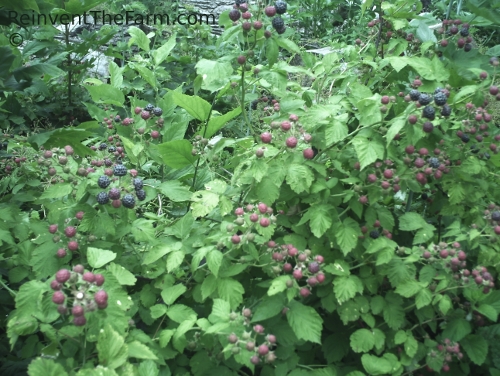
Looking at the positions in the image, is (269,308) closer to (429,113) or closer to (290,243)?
(290,243)

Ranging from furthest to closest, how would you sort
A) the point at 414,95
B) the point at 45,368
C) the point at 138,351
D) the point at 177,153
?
the point at 177,153, the point at 414,95, the point at 138,351, the point at 45,368

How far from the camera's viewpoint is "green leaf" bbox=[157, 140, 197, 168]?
2141mm

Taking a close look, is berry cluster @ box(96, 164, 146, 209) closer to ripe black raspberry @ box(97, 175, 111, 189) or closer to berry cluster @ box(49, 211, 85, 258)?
ripe black raspberry @ box(97, 175, 111, 189)

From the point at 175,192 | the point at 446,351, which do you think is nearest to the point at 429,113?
the point at 446,351

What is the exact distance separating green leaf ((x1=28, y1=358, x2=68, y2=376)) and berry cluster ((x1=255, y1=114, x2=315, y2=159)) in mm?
874

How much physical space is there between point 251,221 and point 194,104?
872mm

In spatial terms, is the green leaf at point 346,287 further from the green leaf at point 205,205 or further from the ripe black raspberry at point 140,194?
the ripe black raspberry at point 140,194

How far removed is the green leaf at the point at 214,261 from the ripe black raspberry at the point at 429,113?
81 cm

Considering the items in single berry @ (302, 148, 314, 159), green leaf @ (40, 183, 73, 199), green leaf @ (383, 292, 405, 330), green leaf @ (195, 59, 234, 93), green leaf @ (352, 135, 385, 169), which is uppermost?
green leaf @ (195, 59, 234, 93)

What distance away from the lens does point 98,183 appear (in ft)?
5.21

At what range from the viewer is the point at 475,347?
5.98ft

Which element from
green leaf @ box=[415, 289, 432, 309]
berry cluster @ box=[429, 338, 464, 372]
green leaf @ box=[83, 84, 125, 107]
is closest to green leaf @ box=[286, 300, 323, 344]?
green leaf @ box=[415, 289, 432, 309]

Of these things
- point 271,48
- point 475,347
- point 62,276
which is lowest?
point 475,347

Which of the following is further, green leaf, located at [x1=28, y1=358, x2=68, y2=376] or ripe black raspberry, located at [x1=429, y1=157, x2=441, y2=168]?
ripe black raspberry, located at [x1=429, y1=157, x2=441, y2=168]
